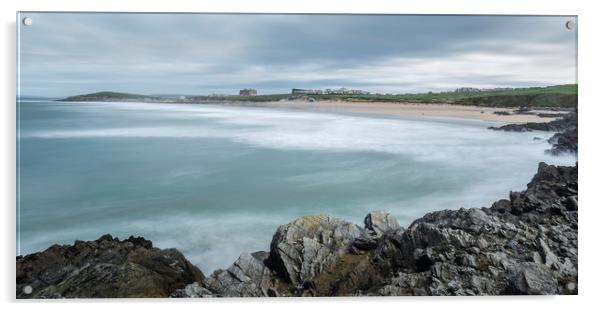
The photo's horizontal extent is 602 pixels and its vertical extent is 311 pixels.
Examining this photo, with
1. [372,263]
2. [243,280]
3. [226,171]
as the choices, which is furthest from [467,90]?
[243,280]

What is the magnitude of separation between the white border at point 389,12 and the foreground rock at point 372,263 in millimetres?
96

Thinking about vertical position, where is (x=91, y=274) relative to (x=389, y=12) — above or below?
below

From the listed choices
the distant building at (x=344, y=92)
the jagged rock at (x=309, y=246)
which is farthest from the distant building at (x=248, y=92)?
the jagged rock at (x=309, y=246)

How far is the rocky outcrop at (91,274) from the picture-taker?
3.27 metres

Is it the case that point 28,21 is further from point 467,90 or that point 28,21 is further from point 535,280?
point 535,280

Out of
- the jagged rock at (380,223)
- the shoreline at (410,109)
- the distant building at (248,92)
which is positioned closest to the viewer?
the jagged rock at (380,223)

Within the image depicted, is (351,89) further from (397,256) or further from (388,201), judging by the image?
(397,256)

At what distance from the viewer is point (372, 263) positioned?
3.36m

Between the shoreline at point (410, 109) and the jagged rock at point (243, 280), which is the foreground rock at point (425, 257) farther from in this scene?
the shoreline at point (410, 109)

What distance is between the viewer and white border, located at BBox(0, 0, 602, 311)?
3334 mm

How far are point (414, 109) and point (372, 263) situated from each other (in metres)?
1.30

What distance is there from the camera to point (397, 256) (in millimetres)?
3352

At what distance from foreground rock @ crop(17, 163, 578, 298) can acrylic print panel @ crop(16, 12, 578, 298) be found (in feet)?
0.03

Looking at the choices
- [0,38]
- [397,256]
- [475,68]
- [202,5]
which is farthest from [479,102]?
[0,38]
